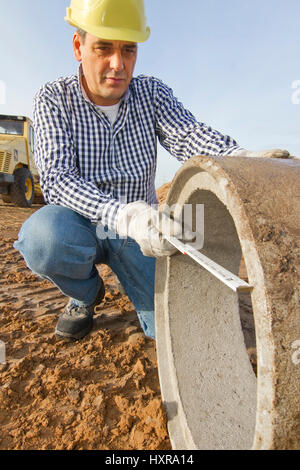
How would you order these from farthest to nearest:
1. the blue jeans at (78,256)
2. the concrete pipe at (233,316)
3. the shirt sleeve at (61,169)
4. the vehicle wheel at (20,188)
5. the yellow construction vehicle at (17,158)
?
1. the vehicle wheel at (20,188)
2. the yellow construction vehicle at (17,158)
3. the blue jeans at (78,256)
4. the shirt sleeve at (61,169)
5. the concrete pipe at (233,316)

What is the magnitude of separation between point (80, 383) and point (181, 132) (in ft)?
4.96

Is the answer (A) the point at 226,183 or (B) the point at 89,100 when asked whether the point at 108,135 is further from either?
(A) the point at 226,183

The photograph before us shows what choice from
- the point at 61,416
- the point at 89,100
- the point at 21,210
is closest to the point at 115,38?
the point at 89,100

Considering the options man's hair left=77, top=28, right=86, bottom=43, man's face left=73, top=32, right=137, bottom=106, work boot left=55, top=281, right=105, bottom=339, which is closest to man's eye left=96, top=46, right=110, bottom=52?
man's face left=73, top=32, right=137, bottom=106

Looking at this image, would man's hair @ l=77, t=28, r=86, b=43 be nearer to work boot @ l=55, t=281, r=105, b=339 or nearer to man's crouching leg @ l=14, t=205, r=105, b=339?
man's crouching leg @ l=14, t=205, r=105, b=339

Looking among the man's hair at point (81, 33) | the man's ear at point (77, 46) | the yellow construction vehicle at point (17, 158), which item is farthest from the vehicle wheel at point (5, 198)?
the man's hair at point (81, 33)

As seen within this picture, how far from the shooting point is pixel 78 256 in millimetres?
1886

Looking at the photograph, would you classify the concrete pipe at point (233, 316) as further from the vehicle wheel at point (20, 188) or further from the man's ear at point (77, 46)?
the vehicle wheel at point (20, 188)

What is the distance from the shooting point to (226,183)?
3.33ft

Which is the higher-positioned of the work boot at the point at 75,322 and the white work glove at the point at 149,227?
the white work glove at the point at 149,227

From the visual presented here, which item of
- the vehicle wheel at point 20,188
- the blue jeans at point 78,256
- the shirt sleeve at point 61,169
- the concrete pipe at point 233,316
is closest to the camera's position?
the concrete pipe at point 233,316

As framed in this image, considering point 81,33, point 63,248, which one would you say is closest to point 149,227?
point 63,248

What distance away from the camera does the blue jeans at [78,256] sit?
71.7 inches
